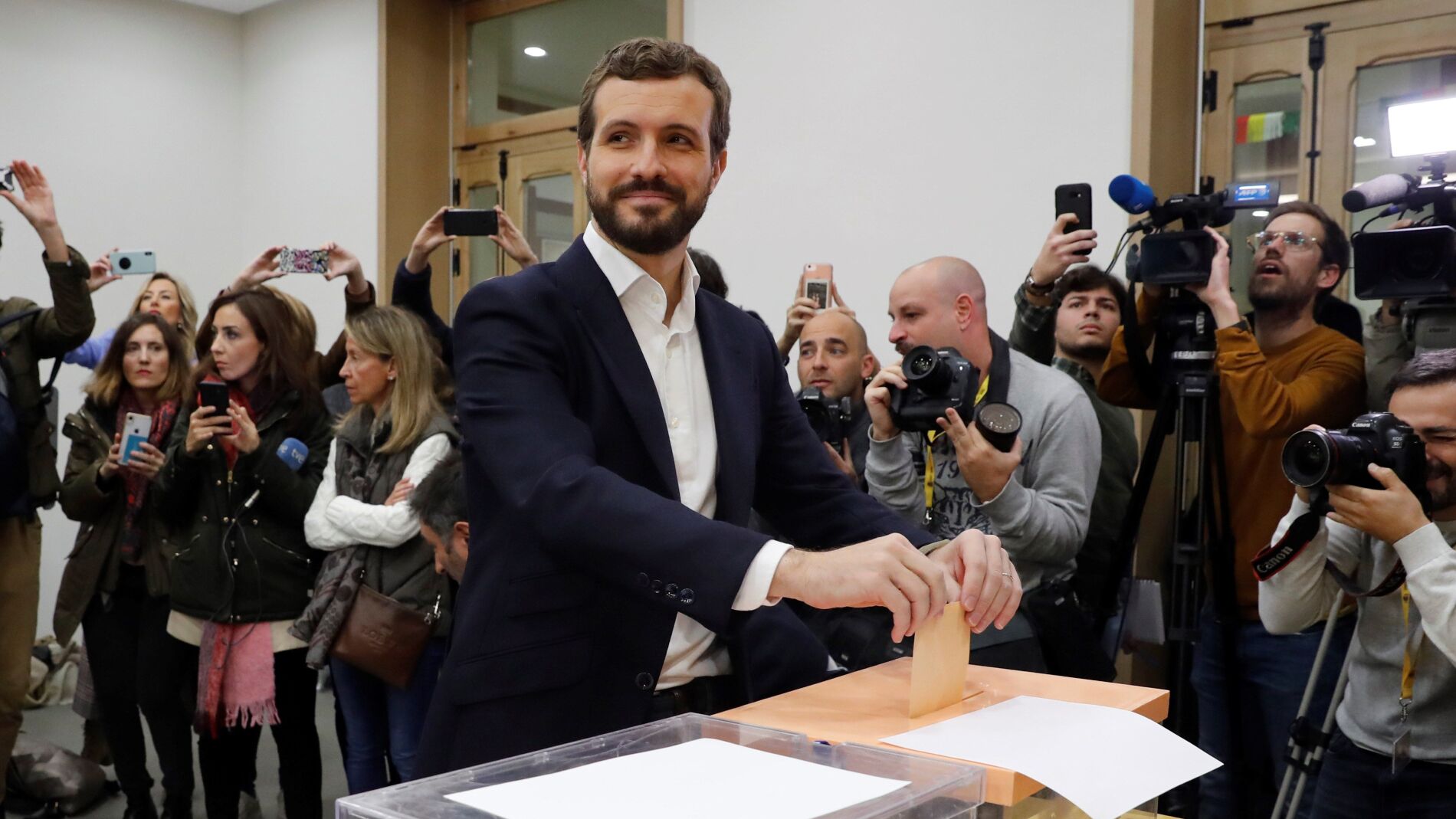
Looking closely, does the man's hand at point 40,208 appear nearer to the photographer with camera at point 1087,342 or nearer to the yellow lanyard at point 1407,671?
the photographer with camera at point 1087,342

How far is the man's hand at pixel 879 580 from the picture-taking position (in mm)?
981

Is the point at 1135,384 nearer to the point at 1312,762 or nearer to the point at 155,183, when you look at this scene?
the point at 1312,762

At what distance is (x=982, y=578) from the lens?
1.08 m

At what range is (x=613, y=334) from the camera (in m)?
1.29

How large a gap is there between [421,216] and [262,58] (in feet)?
4.84

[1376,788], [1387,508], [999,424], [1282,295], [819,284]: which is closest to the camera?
[1387,508]

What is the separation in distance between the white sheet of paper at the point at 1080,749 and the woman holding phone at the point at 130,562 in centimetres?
278

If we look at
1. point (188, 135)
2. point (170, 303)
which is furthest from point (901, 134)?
point (188, 135)

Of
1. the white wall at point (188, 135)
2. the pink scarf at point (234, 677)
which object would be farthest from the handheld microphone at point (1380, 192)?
the white wall at point (188, 135)

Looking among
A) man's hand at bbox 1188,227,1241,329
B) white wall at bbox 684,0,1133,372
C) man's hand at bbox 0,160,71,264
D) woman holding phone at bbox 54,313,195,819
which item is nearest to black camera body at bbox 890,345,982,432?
man's hand at bbox 1188,227,1241,329

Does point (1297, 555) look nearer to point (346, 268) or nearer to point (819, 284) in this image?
point (819, 284)

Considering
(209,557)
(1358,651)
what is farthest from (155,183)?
(1358,651)

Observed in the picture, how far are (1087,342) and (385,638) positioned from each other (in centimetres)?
191

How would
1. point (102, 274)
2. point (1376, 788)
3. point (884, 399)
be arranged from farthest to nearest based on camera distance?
point (102, 274) → point (884, 399) → point (1376, 788)
